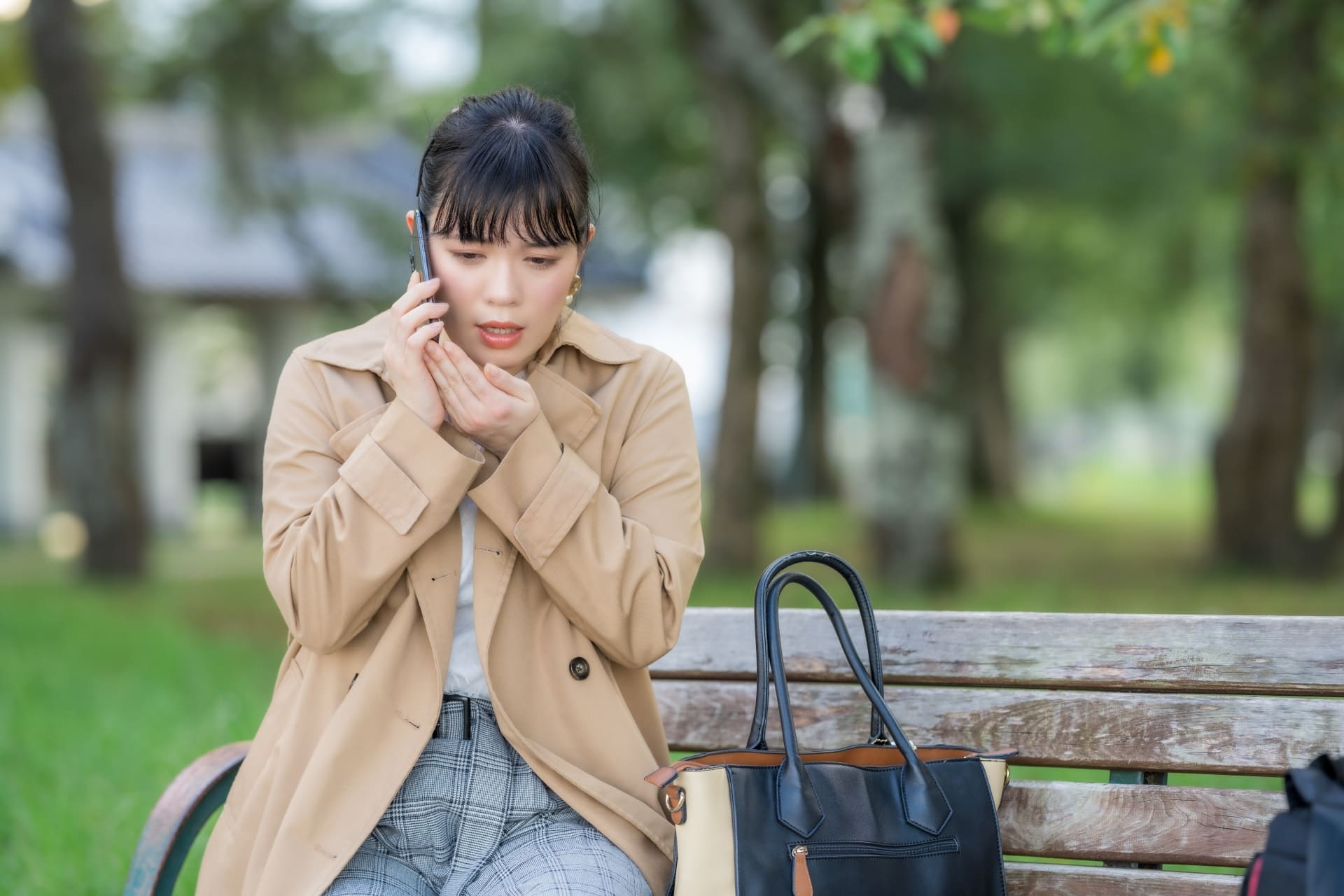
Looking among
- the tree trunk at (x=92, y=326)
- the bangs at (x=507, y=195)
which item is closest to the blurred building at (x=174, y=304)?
the tree trunk at (x=92, y=326)

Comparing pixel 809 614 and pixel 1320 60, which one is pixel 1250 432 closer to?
pixel 1320 60

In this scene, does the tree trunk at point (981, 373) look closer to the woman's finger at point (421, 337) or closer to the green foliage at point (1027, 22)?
the green foliage at point (1027, 22)

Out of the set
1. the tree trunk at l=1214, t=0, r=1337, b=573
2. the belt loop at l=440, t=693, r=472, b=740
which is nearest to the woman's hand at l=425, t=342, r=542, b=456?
the belt loop at l=440, t=693, r=472, b=740

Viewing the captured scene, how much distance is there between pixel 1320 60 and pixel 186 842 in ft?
29.7

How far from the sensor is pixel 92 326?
39.8 ft

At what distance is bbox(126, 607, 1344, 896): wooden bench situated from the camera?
2.53 m

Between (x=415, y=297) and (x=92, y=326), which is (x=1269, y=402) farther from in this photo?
(x=415, y=297)

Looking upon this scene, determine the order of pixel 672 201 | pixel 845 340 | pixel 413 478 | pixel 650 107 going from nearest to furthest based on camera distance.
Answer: pixel 413 478
pixel 650 107
pixel 672 201
pixel 845 340

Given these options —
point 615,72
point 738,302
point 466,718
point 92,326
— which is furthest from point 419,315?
point 615,72

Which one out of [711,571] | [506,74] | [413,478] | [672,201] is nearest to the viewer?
[413,478]

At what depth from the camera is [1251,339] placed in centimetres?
1195

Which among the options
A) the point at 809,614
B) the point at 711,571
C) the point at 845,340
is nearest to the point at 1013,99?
the point at 711,571

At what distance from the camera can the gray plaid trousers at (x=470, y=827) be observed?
242cm

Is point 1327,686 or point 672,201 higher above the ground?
point 672,201
